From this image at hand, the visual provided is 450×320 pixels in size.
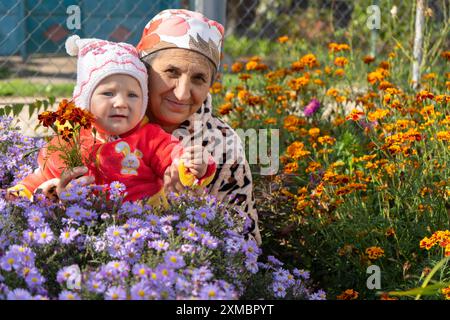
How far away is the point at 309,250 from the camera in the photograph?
353 centimetres

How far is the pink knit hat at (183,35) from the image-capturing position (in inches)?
126

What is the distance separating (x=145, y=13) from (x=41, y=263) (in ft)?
16.3

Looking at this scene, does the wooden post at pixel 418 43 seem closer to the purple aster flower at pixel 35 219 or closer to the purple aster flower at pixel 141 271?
the purple aster flower at pixel 35 219

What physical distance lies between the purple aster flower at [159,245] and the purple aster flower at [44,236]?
11.1 inches

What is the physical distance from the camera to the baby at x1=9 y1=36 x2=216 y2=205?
2922 mm

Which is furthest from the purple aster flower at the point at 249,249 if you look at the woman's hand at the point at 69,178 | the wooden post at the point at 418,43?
the wooden post at the point at 418,43

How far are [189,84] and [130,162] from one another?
0.42 meters

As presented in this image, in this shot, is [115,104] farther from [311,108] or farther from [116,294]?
[311,108]

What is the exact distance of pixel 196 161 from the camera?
9.16 ft

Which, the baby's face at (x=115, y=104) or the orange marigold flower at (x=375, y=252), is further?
the orange marigold flower at (x=375, y=252)

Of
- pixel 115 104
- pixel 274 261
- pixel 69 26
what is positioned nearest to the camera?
pixel 274 261

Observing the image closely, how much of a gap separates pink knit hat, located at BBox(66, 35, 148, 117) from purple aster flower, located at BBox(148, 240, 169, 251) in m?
0.78

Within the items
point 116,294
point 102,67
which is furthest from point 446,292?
point 102,67

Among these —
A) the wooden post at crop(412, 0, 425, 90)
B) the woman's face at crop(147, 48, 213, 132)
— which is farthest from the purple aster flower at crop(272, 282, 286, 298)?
the wooden post at crop(412, 0, 425, 90)
